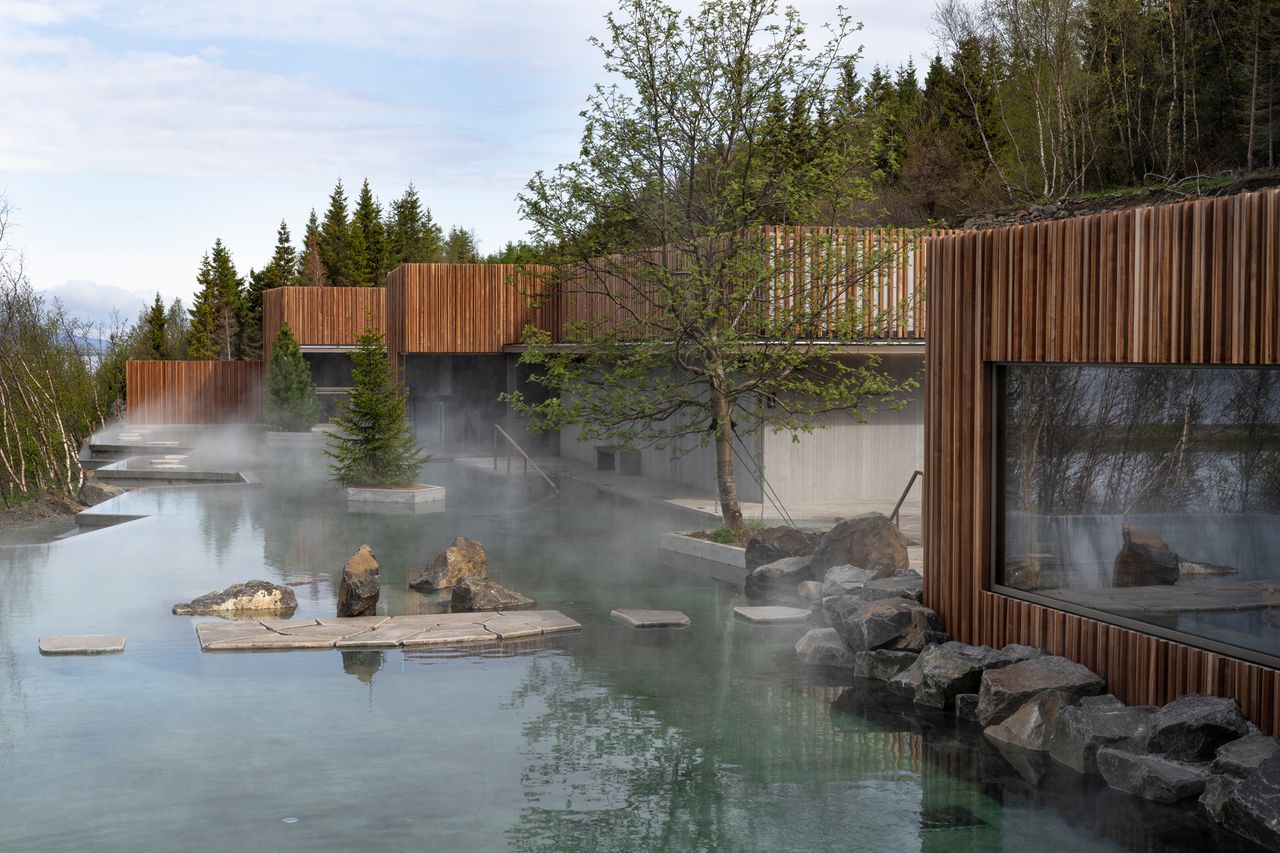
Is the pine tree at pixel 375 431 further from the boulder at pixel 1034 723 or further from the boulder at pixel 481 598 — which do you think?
the boulder at pixel 1034 723

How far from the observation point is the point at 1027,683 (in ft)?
26.4

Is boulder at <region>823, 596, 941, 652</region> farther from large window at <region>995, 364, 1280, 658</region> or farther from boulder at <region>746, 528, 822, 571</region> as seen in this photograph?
boulder at <region>746, 528, 822, 571</region>

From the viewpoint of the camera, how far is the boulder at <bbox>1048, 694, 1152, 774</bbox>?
726 cm

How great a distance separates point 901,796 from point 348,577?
20.2ft

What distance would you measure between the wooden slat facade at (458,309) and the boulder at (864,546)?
18.4 m

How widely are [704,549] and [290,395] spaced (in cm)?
2498

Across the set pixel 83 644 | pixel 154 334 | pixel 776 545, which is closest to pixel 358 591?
pixel 83 644

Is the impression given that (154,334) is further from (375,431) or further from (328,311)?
(375,431)

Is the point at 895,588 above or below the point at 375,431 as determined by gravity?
below

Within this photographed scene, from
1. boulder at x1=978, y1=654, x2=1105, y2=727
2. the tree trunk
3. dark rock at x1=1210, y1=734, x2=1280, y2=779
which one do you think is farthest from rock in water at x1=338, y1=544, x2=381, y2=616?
dark rock at x1=1210, y1=734, x2=1280, y2=779

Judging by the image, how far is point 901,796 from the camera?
6.84 m

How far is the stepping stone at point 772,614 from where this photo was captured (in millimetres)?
11562

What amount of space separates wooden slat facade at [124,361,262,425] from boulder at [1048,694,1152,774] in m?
40.8

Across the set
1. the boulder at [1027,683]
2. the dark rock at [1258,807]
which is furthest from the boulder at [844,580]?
the dark rock at [1258,807]
